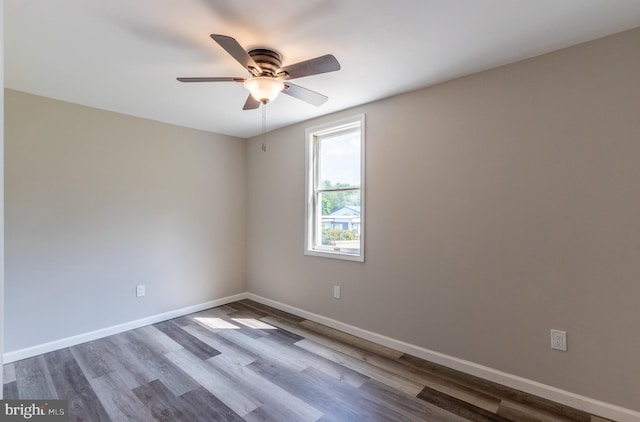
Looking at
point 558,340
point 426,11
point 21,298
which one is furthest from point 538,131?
point 21,298

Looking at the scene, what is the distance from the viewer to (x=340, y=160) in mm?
3445

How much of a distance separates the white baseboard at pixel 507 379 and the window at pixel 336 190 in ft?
2.46

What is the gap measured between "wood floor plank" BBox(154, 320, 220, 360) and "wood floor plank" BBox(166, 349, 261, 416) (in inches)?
2.9

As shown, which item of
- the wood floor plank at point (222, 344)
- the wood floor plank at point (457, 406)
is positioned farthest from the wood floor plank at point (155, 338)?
Result: the wood floor plank at point (457, 406)

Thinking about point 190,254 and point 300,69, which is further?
point 190,254

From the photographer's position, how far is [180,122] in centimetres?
362

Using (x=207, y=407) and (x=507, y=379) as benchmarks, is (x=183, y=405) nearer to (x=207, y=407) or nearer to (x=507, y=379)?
(x=207, y=407)

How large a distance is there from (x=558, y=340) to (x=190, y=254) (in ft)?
12.0

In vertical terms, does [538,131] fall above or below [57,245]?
above

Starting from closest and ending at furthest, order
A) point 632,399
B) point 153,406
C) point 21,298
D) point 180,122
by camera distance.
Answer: point 632,399, point 153,406, point 21,298, point 180,122

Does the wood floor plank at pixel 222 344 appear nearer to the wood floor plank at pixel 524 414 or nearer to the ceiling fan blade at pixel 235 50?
the wood floor plank at pixel 524 414

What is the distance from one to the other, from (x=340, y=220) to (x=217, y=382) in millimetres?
1902

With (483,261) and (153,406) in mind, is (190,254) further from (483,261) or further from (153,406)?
(483,261)

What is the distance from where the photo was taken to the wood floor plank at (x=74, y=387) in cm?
200
